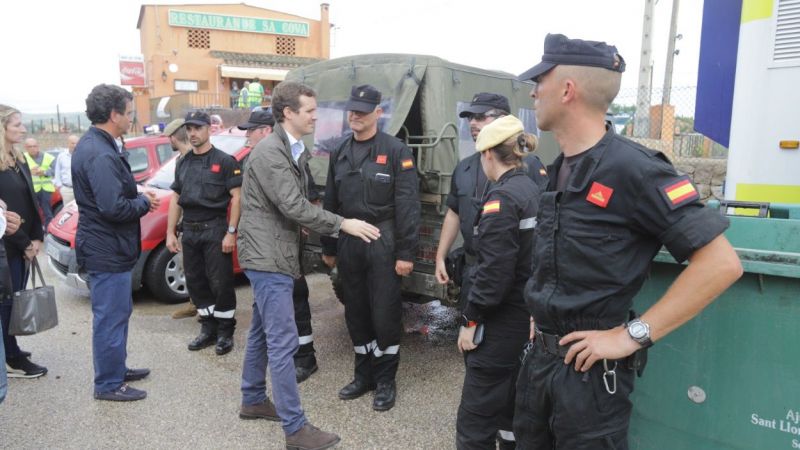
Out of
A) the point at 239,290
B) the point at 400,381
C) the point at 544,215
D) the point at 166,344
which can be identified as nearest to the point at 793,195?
the point at 544,215

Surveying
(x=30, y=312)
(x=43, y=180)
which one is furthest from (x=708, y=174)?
(x=43, y=180)

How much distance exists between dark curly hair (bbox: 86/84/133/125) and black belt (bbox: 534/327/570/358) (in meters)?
3.27

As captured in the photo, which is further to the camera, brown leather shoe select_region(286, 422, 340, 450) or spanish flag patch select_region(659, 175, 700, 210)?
brown leather shoe select_region(286, 422, 340, 450)

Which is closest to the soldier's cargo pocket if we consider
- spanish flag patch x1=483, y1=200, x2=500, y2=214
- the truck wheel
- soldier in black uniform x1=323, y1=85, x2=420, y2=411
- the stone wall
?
soldier in black uniform x1=323, y1=85, x2=420, y2=411

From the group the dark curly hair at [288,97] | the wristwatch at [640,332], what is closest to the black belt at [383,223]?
the dark curly hair at [288,97]

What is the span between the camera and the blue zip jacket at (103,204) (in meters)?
3.64

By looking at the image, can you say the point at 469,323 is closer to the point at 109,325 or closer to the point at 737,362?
the point at 737,362

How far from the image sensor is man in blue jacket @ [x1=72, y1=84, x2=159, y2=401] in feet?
12.0

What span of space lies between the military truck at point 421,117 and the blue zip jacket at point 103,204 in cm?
152

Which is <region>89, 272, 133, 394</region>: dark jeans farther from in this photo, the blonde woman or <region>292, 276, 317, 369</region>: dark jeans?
<region>292, 276, 317, 369</region>: dark jeans

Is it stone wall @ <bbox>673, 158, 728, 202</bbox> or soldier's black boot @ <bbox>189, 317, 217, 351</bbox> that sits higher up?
stone wall @ <bbox>673, 158, 728, 202</bbox>

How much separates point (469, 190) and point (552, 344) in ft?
6.00

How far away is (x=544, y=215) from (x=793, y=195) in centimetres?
268

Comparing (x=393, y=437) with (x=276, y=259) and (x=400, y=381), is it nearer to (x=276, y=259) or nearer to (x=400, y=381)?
(x=400, y=381)
